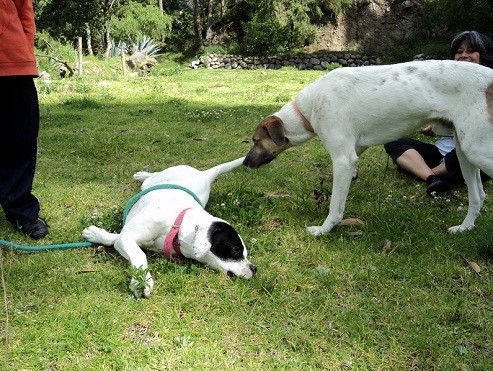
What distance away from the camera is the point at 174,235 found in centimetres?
327

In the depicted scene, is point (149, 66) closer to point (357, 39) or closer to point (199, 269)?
point (357, 39)

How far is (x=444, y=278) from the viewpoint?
3.29 meters

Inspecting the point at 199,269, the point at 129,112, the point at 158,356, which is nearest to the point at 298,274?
the point at 199,269

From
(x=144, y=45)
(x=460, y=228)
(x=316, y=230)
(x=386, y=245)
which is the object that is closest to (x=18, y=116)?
(x=316, y=230)

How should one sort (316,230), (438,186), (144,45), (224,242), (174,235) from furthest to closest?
(144,45)
(438,186)
(316,230)
(174,235)
(224,242)

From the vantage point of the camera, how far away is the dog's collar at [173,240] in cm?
327

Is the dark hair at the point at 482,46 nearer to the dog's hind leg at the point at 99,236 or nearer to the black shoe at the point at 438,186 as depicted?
the black shoe at the point at 438,186

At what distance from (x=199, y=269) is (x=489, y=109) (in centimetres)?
233

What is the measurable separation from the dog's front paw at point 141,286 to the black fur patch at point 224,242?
0.46m

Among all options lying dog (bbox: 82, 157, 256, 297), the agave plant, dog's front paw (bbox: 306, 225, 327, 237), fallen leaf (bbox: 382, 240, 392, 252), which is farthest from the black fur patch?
the agave plant

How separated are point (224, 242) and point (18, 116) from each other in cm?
185

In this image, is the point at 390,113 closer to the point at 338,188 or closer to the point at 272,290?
the point at 338,188

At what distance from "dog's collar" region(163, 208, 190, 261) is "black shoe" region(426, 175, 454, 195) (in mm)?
2735

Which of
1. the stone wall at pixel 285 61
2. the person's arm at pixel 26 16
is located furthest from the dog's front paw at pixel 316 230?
the stone wall at pixel 285 61
